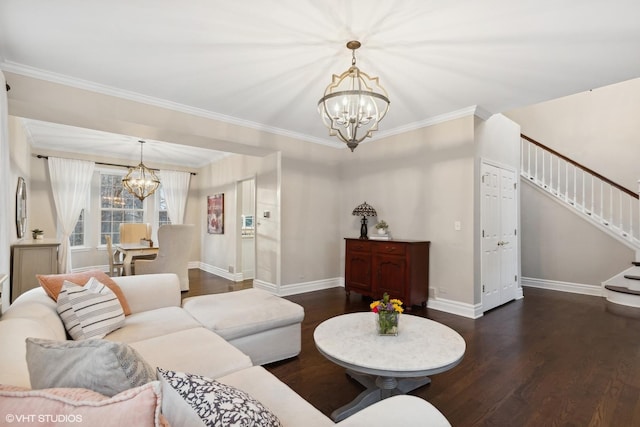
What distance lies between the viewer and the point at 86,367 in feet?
2.60

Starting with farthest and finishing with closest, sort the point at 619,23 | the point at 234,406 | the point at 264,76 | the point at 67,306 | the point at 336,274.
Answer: the point at 336,274, the point at 264,76, the point at 619,23, the point at 67,306, the point at 234,406

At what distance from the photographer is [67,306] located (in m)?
1.92

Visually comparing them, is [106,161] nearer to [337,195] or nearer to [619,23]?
[337,195]

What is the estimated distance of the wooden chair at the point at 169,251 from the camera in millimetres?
4543

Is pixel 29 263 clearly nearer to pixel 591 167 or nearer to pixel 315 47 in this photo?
pixel 315 47

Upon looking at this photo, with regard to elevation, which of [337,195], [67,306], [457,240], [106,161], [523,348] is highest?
[106,161]

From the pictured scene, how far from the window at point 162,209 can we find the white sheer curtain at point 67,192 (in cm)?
147

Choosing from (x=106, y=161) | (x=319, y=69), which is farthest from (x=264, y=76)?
(x=106, y=161)

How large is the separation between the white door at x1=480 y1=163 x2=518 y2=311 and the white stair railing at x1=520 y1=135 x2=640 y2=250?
5.31 feet

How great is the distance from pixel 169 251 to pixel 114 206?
346 cm

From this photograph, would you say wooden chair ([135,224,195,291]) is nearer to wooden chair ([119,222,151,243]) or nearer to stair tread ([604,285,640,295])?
wooden chair ([119,222,151,243])

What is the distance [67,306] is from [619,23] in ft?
14.1

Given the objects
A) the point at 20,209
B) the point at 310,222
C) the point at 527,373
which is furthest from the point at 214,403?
the point at 20,209

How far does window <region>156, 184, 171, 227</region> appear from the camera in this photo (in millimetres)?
7492
